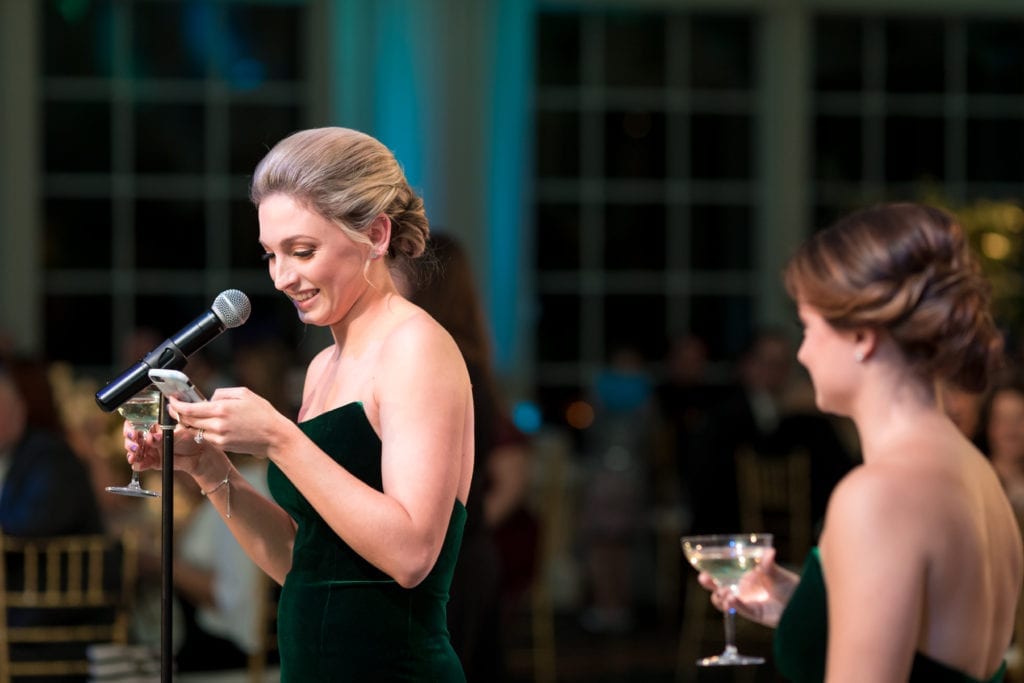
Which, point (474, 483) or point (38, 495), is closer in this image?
point (474, 483)

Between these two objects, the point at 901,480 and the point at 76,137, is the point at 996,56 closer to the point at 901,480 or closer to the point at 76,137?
the point at 76,137

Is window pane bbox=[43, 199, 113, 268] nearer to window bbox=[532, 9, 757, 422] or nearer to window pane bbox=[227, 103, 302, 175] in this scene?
window pane bbox=[227, 103, 302, 175]

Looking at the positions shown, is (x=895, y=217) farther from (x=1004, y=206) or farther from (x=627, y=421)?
(x=627, y=421)

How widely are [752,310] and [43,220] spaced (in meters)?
3.65

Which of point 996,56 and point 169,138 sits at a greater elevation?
point 996,56

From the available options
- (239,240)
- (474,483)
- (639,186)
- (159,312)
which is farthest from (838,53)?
(474,483)

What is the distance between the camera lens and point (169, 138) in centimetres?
790

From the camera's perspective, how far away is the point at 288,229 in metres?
1.83

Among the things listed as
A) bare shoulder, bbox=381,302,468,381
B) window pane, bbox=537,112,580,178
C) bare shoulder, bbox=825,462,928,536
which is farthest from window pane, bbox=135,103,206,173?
bare shoulder, bbox=825,462,928,536

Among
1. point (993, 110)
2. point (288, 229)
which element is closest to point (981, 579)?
point (288, 229)

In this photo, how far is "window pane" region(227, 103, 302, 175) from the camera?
7930mm

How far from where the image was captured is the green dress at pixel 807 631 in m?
1.50

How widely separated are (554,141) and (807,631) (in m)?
6.82

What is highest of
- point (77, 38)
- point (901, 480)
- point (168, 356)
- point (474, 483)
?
point (77, 38)
